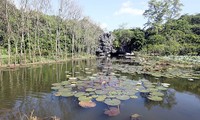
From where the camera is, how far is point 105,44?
5788 cm

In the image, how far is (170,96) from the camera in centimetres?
1001

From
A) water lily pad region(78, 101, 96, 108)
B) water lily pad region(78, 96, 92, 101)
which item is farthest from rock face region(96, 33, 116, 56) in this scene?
water lily pad region(78, 101, 96, 108)

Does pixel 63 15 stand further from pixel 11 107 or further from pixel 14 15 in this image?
pixel 11 107

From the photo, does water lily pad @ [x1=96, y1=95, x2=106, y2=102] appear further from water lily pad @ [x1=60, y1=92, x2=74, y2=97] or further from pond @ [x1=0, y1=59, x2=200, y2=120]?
water lily pad @ [x1=60, y1=92, x2=74, y2=97]

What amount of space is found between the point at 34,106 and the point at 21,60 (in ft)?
52.6

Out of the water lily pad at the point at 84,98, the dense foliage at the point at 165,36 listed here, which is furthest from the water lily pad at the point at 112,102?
the dense foliage at the point at 165,36

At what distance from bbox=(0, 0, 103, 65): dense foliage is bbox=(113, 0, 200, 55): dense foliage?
550 inches

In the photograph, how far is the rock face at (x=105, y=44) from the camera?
57781mm

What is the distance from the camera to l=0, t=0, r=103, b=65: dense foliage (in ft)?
74.0

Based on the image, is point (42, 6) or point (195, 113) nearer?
point (195, 113)

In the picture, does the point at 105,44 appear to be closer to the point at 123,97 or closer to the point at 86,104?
the point at 123,97

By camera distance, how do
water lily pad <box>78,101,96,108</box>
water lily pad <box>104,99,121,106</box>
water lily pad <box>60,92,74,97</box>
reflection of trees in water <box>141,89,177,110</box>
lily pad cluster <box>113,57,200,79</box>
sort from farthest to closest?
lily pad cluster <box>113,57,200,79</box>
water lily pad <box>60,92,74,97</box>
reflection of trees in water <box>141,89,177,110</box>
water lily pad <box>104,99,121,106</box>
water lily pad <box>78,101,96,108</box>

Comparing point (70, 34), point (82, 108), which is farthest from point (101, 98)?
point (70, 34)

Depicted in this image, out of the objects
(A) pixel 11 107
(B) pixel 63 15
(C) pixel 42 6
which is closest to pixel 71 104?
(A) pixel 11 107
